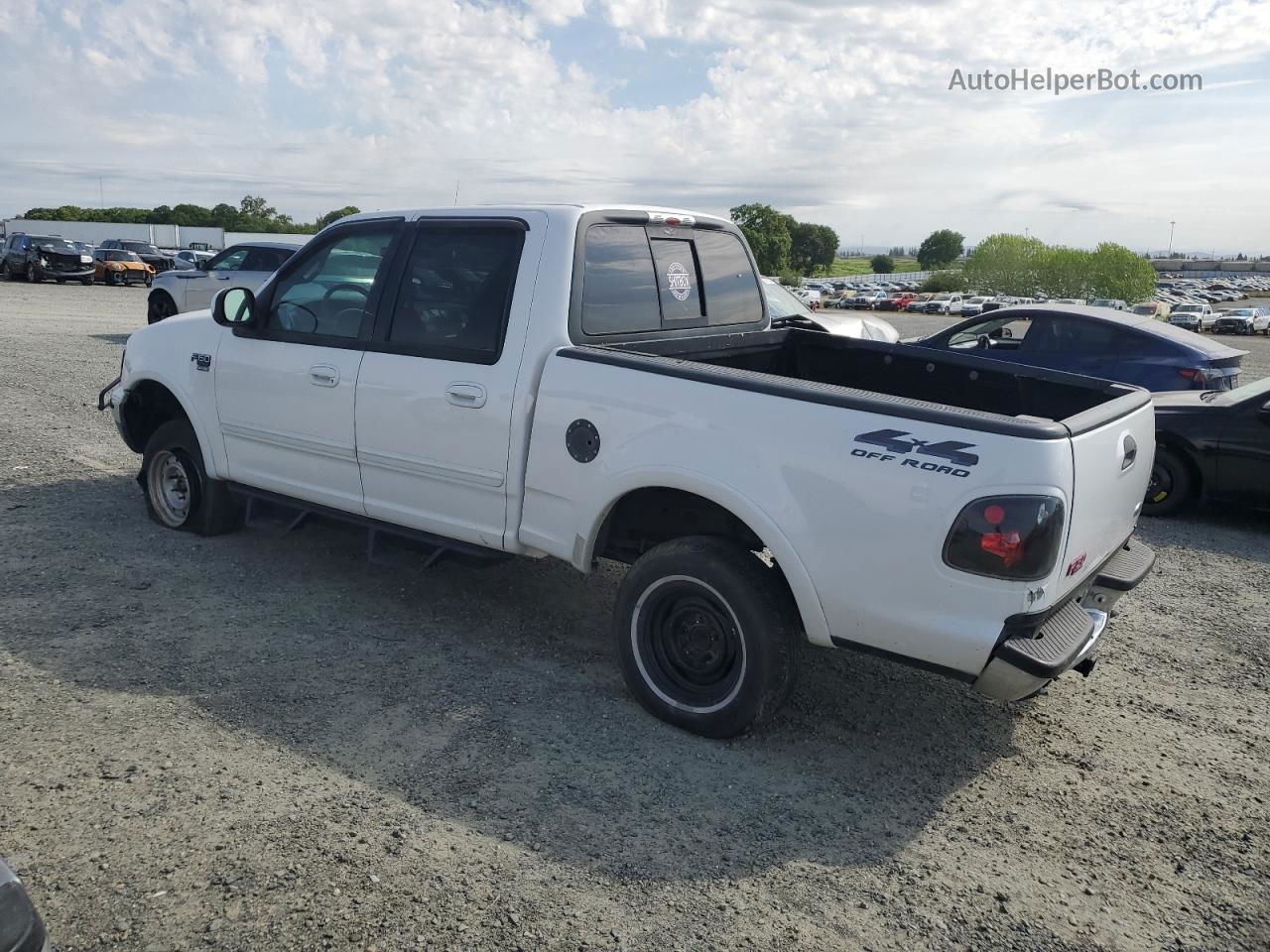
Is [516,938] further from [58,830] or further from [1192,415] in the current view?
[1192,415]

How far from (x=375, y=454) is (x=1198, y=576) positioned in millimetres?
5209

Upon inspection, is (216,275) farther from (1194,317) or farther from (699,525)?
(1194,317)

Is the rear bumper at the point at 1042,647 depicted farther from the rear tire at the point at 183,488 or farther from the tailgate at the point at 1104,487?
the rear tire at the point at 183,488

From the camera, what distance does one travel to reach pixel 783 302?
39.0ft

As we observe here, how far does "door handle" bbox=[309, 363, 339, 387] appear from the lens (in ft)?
16.5

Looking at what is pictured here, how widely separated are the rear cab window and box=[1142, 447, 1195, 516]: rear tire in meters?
4.21

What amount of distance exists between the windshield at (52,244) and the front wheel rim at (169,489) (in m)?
34.3

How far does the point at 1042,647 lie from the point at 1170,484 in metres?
5.44

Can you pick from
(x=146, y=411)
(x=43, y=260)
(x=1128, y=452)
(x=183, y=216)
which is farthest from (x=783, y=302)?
(x=183, y=216)

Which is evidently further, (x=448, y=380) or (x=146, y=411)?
(x=146, y=411)

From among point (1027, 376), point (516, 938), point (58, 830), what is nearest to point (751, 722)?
point (516, 938)

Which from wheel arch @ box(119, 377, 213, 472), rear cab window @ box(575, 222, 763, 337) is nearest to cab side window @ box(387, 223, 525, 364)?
rear cab window @ box(575, 222, 763, 337)

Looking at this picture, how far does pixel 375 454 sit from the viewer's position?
16.1ft

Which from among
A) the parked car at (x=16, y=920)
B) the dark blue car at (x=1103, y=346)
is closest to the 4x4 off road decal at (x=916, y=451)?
the parked car at (x=16, y=920)
